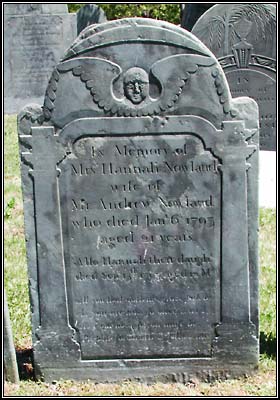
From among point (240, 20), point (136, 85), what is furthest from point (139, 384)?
point (240, 20)

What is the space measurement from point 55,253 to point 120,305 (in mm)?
512

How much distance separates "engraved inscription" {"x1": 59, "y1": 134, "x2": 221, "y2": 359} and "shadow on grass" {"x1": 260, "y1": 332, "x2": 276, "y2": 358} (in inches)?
19.6

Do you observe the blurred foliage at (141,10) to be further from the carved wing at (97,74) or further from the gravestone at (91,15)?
the carved wing at (97,74)

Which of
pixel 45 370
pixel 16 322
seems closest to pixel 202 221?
pixel 45 370

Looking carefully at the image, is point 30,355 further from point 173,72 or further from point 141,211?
point 173,72

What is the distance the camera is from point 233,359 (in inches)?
175

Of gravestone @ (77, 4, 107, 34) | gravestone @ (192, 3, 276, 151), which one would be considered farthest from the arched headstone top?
gravestone @ (77, 4, 107, 34)

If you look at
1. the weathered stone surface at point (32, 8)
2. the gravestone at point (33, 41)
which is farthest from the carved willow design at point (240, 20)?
the weathered stone surface at point (32, 8)

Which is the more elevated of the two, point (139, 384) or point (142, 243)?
point (142, 243)

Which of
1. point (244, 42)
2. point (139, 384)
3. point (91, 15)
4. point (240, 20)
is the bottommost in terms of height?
point (139, 384)

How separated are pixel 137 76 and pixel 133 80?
32mm

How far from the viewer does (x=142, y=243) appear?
14.2ft

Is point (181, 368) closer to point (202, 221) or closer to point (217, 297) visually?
point (217, 297)

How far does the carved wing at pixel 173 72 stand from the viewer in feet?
13.3
